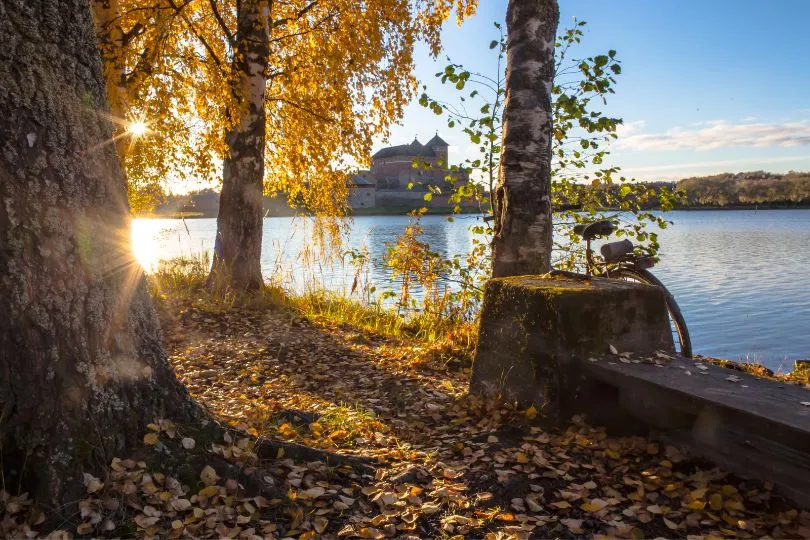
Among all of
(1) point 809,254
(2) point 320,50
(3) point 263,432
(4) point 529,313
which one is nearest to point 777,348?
(4) point 529,313

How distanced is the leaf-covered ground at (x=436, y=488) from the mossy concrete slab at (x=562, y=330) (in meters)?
0.21

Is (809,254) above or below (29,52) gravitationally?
below

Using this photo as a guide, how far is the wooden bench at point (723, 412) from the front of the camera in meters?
2.52

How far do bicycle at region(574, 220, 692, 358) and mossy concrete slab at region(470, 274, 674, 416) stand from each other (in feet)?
3.40

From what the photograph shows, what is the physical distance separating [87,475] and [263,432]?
3.66 ft

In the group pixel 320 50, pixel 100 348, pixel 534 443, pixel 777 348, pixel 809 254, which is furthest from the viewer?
pixel 809 254

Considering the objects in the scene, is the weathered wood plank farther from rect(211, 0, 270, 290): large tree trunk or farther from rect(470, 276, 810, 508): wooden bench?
rect(211, 0, 270, 290): large tree trunk

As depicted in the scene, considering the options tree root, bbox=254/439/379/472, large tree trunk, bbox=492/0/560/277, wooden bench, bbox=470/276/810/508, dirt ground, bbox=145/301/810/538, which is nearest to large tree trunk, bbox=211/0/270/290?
dirt ground, bbox=145/301/810/538

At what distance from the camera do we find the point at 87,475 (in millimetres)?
2414

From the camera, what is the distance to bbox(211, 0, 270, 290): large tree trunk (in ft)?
26.4

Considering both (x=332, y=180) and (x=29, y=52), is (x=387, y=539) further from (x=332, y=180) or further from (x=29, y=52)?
(x=332, y=180)

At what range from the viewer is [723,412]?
108 inches

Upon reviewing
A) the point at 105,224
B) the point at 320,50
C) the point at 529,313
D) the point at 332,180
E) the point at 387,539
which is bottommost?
the point at 387,539

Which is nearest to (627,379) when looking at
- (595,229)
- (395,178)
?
(595,229)
